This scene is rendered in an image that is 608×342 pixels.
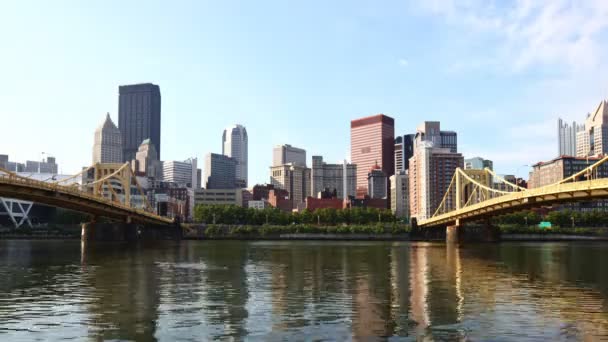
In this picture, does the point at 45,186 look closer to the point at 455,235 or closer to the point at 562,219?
the point at 455,235

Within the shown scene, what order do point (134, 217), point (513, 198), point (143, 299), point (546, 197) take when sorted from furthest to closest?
point (134, 217), point (513, 198), point (546, 197), point (143, 299)

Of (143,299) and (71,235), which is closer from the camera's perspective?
(143,299)

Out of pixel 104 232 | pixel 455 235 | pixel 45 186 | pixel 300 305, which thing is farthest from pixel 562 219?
pixel 300 305

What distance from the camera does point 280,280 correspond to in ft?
153

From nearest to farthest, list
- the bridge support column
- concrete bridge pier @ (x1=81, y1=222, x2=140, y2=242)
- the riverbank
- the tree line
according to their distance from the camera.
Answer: concrete bridge pier @ (x1=81, y1=222, x2=140, y2=242) → the bridge support column → the riverbank → the tree line

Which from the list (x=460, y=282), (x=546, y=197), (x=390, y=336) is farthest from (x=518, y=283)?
(x=546, y=197)

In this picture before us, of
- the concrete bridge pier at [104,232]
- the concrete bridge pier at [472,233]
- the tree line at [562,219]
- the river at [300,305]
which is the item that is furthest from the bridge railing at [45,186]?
the tree line at [562,219]

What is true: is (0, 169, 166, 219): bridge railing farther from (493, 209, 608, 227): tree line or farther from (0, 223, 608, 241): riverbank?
(493, 209, 608, 227): tree line

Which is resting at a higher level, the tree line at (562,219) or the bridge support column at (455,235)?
the tree line at (562,219)

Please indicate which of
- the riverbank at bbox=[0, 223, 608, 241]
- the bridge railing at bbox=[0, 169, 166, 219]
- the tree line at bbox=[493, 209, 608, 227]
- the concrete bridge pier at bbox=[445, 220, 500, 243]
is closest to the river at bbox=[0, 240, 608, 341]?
the bridge railing at bbox=[0, 169, 166, 219]

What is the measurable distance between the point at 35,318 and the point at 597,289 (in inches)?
1287

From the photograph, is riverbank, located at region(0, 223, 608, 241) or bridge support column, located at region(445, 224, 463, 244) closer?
bridge support column, located at region(445, 224, 463, 244)

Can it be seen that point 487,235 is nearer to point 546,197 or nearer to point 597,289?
point 546,197

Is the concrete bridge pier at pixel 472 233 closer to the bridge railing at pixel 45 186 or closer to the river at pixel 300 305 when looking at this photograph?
the bridge railing at pixel 45 186
